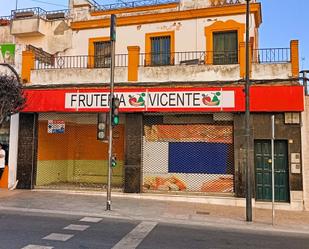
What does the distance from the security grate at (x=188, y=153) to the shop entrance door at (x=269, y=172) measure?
97cm

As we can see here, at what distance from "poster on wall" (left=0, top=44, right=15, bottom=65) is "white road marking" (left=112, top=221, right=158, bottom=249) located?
11011 millimetres

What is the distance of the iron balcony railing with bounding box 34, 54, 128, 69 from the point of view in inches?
646

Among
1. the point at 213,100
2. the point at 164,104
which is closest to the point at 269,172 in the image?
the point at 213,100

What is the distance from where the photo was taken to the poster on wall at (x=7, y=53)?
55.4 feet

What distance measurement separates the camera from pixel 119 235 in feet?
26.6

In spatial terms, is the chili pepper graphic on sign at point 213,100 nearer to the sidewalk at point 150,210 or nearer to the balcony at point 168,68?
the balcony at point 168,68

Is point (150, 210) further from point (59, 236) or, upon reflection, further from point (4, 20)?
point (4, 20)

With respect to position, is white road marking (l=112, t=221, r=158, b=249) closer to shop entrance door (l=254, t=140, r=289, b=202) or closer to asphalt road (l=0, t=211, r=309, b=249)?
asphalt road (l=0, t=211, r=309, b=249)

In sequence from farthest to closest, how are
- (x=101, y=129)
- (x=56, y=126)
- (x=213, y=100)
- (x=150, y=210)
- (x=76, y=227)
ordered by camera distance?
(x=56, y=126), (x=213, y=100), (x=150, y=210), (x=101, y=129), (x=76, y=227)

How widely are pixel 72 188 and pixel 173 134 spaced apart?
15.4 feet

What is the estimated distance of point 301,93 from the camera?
1289 centimetres

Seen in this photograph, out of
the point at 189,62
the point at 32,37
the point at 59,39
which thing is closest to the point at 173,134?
the point at 189,62

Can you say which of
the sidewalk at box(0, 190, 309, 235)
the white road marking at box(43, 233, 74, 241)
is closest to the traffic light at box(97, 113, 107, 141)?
the sidewalk at box(0, 190, 309, 235)

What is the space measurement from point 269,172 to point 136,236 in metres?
7.09
